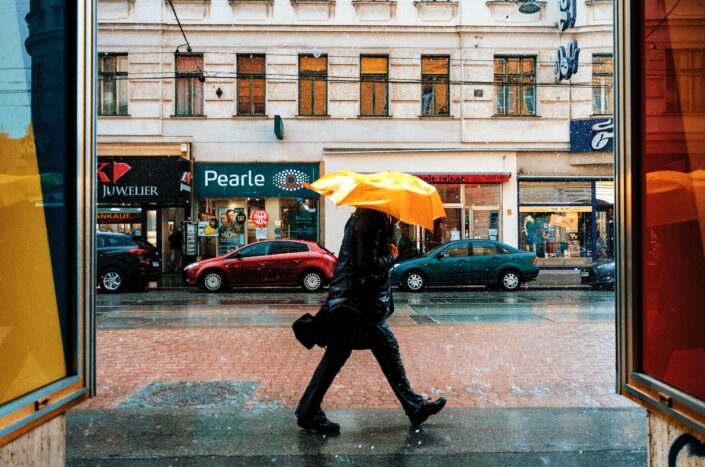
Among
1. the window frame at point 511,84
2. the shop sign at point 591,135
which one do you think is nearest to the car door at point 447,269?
the window frame at point 511,84

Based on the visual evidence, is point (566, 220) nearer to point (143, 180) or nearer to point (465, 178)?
point (465, 178)

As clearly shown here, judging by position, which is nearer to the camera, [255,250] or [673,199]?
[673,199]

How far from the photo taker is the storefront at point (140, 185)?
1977 cm

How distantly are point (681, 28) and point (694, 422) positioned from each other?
160 cm

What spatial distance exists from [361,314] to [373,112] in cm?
1717

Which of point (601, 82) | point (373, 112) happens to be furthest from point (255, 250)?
point (601, 82)

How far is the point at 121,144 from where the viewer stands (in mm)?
20641

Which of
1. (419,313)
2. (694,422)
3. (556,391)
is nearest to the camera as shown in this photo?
(694,422)

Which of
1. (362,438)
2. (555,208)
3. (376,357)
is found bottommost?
(362,438)

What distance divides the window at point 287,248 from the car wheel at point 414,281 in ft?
9.54

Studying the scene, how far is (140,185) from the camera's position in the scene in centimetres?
1988

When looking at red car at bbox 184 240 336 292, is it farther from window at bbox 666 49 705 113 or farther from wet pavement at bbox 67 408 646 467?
window at bbox 666 49 705 113

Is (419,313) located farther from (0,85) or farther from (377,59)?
(377,59)

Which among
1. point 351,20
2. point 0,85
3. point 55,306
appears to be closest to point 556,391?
point 55,306
